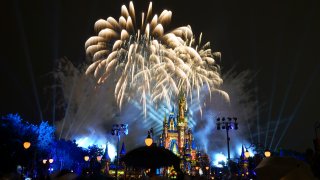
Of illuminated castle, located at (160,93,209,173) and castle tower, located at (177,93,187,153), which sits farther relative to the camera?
castle tower, located at (177,93,187,153)

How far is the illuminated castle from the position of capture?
108625 mm

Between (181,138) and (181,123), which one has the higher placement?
(181,123)

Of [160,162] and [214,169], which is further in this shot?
[214,169]

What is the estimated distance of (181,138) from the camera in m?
118

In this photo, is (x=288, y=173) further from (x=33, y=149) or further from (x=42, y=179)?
(x=33, y=149)

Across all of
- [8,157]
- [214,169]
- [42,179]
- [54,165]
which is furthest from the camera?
[214,169]

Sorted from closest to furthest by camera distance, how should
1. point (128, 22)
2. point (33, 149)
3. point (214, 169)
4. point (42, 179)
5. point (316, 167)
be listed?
point (42, 179)
point (316, 167)
point (128, 22)
point (33, 149)
point (214, 169)

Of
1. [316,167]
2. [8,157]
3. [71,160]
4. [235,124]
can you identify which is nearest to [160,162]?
[316,167]

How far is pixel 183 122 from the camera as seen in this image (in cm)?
12038

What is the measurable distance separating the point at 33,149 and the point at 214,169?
7776 cm

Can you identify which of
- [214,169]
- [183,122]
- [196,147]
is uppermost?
[183,122]

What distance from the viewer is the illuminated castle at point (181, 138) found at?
108625 mm

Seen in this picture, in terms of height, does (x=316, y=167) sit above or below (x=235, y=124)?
below

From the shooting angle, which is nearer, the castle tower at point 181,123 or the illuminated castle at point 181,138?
the illuminated castle at point 181,138
